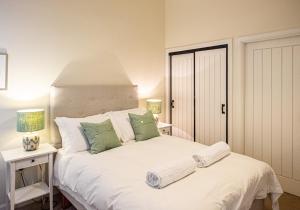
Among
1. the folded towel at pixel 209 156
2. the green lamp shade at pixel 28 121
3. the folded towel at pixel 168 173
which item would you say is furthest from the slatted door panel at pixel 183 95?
the green lamp shade at pixel 28 121

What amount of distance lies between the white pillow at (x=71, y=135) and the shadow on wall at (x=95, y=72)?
1.88 feet

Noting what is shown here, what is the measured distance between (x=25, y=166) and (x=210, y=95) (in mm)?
2829

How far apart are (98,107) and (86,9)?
1387 mm

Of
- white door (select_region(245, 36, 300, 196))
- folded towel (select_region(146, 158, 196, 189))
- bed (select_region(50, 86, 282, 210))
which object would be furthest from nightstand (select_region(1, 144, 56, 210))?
white door (select_region(245, 36, 300, 196))

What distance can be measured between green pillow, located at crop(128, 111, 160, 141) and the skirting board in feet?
5.99

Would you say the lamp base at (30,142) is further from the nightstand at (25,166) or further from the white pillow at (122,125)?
the white pillow at (122,125)

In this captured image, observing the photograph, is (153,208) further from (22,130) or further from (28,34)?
(28,34)

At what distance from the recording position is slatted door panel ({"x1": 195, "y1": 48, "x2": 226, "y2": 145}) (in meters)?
3.48

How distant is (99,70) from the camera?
3.22 meters

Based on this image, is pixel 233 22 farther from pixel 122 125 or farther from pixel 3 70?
pixel 3 70

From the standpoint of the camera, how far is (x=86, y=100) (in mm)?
2979

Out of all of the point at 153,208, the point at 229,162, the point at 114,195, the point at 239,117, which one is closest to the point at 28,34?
the point at 114,195

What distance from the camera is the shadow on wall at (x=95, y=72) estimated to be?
289 cm

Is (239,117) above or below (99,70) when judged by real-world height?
below
